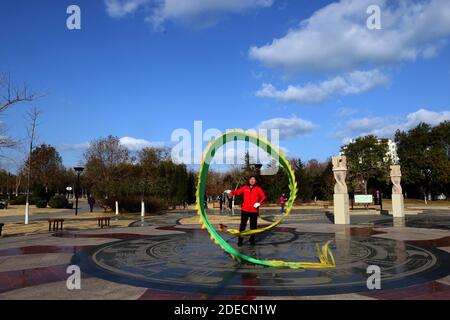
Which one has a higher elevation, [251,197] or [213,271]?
[251,197]

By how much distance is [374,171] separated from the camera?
184ft

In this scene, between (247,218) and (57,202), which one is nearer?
(247,218)

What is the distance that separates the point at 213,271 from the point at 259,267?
1.12 meters

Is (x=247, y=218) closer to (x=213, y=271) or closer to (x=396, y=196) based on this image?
(x=213, y=271)

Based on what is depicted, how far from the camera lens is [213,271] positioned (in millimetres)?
7852

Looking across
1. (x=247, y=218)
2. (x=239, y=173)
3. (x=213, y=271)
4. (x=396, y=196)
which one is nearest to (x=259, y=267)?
(x=213, y=271)

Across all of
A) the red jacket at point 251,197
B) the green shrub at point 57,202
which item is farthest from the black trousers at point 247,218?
the green shrub at point 57,202

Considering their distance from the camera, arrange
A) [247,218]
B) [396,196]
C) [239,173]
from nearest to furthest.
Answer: [247,218]
[396,196]
[239,173]

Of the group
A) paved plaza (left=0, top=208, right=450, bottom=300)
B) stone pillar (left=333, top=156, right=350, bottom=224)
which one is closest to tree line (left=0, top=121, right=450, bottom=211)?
stone pillar (left=333, top=156, right=350, bottom=224)

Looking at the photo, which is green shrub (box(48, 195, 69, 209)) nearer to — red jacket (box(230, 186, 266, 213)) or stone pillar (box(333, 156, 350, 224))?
stone pillar (box(333, 156, 350, 224))

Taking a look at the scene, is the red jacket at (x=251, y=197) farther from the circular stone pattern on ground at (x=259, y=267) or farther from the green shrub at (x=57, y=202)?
the green shrub at (x=57, y=202)

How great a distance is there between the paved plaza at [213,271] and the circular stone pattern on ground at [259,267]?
0.02 meters
